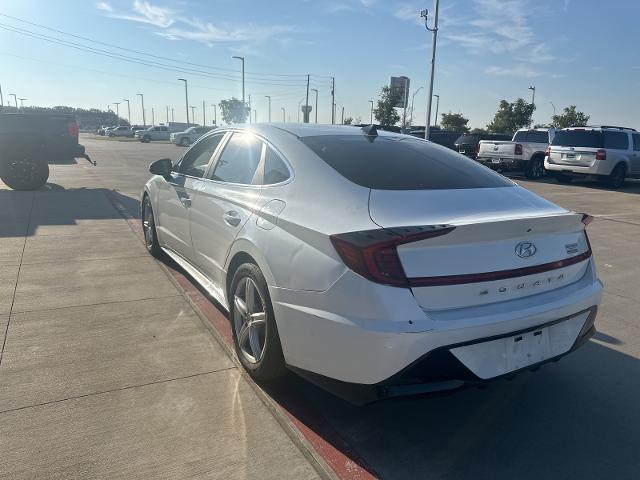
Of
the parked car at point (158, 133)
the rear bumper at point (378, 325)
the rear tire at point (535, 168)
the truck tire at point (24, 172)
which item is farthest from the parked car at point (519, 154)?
the parked car at point (158, 133)

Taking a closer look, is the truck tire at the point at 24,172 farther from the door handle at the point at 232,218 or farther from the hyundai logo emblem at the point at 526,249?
the hyundai logo emblem at the point at 526,249

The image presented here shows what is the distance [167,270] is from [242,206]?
243cm

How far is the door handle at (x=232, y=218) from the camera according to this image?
10.9ft

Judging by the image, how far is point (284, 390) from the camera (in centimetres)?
307

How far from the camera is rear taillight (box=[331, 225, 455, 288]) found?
225cm

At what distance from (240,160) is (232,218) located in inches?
21.9

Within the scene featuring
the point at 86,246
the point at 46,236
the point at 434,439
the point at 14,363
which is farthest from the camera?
the point at 46,236

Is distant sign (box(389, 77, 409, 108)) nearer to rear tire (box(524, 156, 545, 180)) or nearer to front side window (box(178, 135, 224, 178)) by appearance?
rear tire (box(524, 156, 545, 180))

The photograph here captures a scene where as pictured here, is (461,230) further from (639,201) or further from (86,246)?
(639,201)

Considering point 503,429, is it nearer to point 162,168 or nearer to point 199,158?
point 199,158

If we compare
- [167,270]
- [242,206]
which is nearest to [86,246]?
[167,270]

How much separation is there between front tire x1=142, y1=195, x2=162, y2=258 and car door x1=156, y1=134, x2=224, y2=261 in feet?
1.50

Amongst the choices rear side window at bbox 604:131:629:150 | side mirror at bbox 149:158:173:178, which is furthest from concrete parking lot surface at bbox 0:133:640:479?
rear side window at bbox 604:131:629:150

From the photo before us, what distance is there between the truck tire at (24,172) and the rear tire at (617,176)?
15875 mm
